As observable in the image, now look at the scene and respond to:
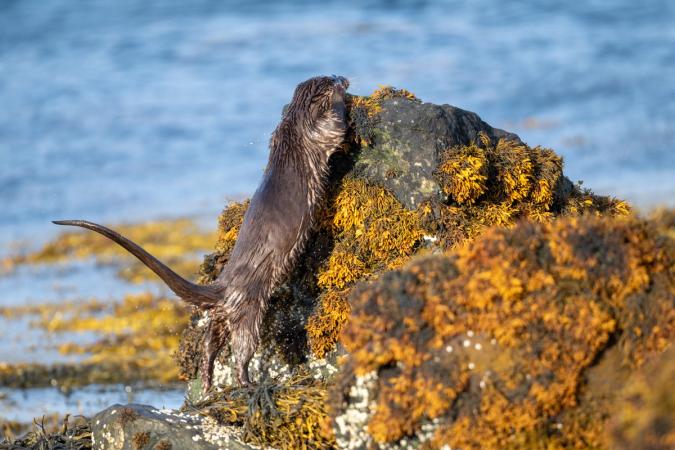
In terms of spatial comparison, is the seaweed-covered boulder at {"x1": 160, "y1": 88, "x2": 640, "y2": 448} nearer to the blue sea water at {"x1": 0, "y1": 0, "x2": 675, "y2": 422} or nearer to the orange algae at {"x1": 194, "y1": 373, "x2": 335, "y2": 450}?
the orange algae at {"x1": 194, "y1": 373, "x2": 335, "y2": 450}

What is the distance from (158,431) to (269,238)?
1099 mm

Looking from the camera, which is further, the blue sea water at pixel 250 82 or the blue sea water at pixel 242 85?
the blue sea water at pixel 250 82

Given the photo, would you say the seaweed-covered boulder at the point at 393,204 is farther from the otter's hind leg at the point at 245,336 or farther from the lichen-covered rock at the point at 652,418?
the lichen-covered rock at the point at 652,418

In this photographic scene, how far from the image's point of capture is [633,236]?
346 centimetres

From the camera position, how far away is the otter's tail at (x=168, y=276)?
175 inches

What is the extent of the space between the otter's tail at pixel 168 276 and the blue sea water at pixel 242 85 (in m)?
6.52

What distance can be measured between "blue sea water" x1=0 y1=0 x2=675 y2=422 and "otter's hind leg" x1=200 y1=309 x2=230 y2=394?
6167 millimetres

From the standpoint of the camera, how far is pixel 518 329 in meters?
3.39

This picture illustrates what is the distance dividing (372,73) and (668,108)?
668 centimetres

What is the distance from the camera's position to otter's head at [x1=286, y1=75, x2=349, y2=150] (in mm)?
4949

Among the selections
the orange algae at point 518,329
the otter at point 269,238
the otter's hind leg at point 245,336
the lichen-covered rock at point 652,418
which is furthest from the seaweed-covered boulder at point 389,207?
the lichen-covered rock at point 652,418

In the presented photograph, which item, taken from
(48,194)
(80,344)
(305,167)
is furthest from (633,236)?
(48,194)

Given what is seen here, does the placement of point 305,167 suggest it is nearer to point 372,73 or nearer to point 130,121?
point 130,121

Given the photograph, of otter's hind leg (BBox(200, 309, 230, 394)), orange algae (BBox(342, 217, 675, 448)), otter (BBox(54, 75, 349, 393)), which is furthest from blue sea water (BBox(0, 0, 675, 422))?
orange algae (BBox(342, 217, 675, 448))
